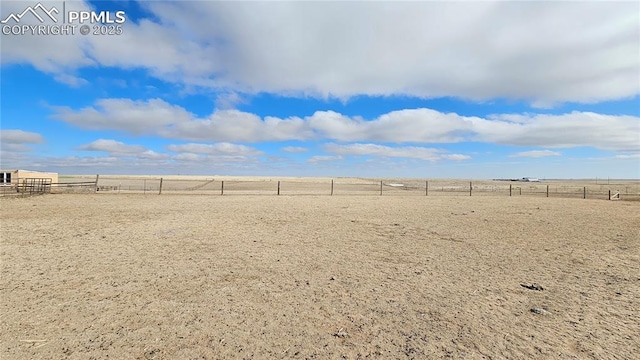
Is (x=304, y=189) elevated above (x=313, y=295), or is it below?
above

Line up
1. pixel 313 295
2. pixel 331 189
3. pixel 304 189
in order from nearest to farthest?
pixel 313 295, pixel 331 189, pixel 304 189

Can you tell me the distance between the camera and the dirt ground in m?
3.39

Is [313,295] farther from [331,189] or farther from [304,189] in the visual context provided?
[304,189]

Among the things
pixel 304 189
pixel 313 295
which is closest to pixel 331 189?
pixel 304 189

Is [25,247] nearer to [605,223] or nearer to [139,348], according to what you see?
[139,348]

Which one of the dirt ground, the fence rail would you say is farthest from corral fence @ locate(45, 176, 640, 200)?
the dirt ground

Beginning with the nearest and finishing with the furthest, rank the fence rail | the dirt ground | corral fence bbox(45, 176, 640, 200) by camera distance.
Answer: the dirt ground → the fence rail → corral fence bbox(45, 176, 640, 200)

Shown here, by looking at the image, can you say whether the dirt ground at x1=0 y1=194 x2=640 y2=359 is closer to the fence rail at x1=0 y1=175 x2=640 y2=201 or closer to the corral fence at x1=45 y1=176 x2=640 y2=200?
the fence rail at x1=0 y1=175 x2=640 y2=201

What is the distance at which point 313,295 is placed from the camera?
188 inches

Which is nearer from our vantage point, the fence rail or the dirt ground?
the dirt ground

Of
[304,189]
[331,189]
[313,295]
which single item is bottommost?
[313,295]

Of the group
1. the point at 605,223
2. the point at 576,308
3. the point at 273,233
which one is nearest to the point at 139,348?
the point at 576,308

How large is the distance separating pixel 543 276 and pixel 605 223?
9.55 m

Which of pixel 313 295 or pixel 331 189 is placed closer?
pixel 313 295
